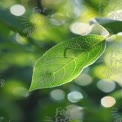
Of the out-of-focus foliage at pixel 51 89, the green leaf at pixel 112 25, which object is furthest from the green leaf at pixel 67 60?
the out-of-focus foliage at pixel 51 89

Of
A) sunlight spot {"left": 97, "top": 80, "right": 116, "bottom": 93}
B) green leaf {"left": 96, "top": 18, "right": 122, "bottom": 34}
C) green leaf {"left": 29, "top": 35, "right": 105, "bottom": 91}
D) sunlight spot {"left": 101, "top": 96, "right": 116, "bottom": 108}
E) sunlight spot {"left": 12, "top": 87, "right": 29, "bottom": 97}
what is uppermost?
sunlight spot {"left": 97, "top": 80, "right": 116, "bottom": 93}

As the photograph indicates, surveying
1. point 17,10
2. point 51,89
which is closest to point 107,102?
point 51,89

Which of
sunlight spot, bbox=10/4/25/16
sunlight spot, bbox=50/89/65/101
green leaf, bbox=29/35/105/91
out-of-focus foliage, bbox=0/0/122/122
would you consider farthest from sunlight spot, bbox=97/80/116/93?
green leaf, bbox=29/35/105/91

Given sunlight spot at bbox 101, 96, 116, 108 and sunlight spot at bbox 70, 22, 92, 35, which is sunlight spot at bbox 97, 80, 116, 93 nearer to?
sunlight spot at bbox 101, 96, 116, 108

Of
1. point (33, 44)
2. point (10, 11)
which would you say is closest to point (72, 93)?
point (33, 44)

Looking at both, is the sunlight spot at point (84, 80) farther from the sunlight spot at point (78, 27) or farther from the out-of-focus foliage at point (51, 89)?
the sunlight spot at point (78, 27)

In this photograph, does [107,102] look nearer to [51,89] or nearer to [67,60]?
[51,89]
